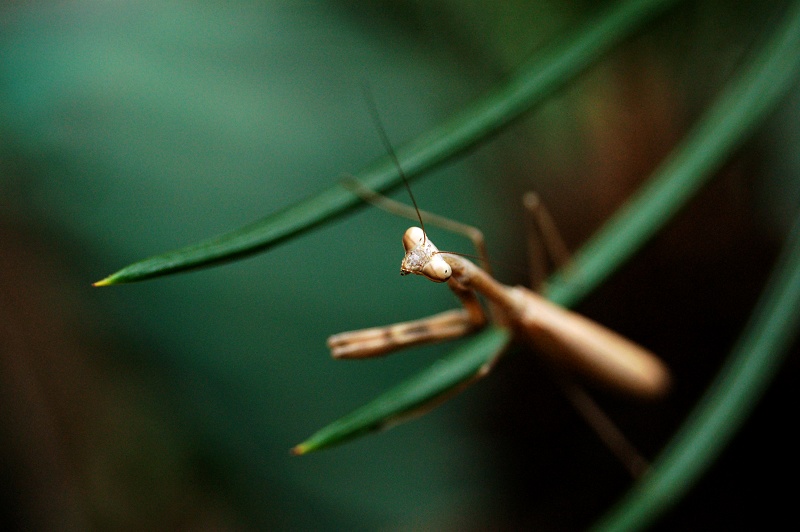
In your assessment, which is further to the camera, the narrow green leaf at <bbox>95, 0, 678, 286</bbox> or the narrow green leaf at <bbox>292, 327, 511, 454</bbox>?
the narrow green leaf at <bbox>292, 327, 511, 454</bbox>

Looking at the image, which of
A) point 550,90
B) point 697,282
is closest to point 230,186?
point 550,90

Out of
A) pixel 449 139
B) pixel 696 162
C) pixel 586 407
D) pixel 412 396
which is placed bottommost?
pixel 586 407

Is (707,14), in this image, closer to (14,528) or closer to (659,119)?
(659,119)

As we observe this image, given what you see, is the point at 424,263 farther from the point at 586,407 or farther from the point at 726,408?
the point at 586,407

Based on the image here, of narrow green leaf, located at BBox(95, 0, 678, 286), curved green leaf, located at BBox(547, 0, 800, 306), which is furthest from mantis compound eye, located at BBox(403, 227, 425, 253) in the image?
curved green leaf, located at BBox(547, 0, 800, 306)

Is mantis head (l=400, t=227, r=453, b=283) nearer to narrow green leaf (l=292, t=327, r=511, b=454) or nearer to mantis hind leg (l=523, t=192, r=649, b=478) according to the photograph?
narrow green leaf (l=292, t=327, r=511, b=454)

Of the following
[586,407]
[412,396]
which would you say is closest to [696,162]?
[412,396]
